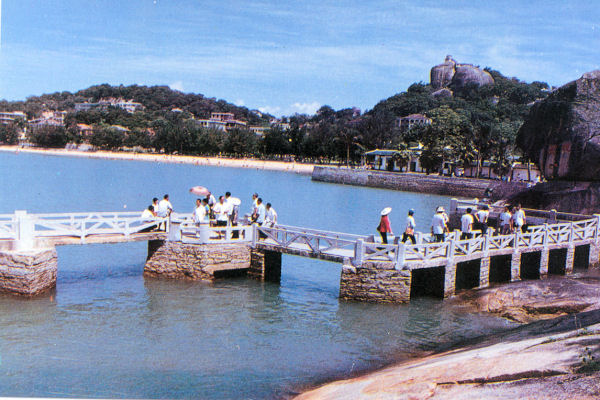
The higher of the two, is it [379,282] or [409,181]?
[409,181]

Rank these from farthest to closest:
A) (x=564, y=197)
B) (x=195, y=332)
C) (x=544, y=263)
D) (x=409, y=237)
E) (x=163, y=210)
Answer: (x=564, y=197) → (x=544, y=263) → (x=163, y=210) → (x=409, y=237) → (x=195, y=332)

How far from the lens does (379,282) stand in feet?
56.2

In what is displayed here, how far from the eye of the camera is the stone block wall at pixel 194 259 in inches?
765

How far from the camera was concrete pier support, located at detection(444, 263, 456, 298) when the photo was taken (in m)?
18.1

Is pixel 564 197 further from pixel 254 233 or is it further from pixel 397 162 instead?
pixel 397 162

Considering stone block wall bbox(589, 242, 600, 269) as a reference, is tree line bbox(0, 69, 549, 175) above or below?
above

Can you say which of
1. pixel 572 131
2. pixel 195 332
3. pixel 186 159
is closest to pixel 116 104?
pixel 186 159

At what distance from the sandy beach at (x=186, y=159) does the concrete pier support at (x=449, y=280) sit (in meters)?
87.9

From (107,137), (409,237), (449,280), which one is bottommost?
(449,280)

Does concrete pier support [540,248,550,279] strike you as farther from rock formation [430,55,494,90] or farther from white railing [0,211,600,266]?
rock formation [430,55,494,90]

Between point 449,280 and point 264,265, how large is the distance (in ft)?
20.9

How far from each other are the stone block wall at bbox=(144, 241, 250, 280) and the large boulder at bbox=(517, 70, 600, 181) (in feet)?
71.5

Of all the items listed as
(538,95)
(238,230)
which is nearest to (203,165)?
(538,95)

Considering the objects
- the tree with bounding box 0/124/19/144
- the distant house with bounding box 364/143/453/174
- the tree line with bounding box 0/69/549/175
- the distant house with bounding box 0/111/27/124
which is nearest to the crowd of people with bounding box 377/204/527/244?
the tree line with bounding box 0/69/549/175
